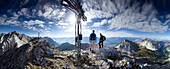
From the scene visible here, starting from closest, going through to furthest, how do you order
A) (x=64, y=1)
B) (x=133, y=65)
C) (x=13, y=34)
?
(x=64, y=1)
(x=133, y=65)
(x=13, y=34)

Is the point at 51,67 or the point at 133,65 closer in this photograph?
the point at 51,67

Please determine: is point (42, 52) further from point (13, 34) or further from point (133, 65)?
point (13, 34)

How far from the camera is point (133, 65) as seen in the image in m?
13.2

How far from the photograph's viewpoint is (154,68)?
13594 mm

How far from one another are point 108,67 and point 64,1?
534 inches

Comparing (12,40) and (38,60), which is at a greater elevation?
(38,60)

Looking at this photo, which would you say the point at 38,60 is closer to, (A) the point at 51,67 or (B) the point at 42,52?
(B) the point at 42,52

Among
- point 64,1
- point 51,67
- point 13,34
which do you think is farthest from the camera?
point 13,34

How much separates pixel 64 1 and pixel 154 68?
21041mm

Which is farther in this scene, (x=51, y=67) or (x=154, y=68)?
(x=154, y=68)

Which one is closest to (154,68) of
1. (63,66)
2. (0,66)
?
(63,66)

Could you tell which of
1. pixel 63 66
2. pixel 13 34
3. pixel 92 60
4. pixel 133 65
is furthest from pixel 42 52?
pixel 13 34

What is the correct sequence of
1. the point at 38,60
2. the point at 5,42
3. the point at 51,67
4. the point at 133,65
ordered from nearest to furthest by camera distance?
the point at 51,67
the point at 38,60
the point at 133,65
the point at 5,42

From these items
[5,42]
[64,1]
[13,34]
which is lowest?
[5,42]
